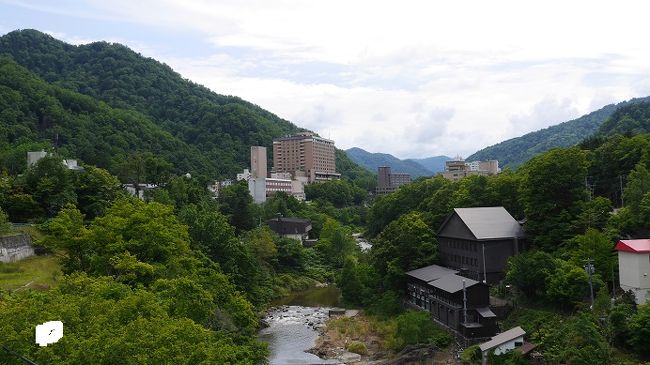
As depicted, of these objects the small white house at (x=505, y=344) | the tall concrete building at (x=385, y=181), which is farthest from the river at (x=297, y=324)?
the tall concrete building at (x=385, y=181)

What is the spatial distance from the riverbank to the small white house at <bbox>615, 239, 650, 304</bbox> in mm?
8802

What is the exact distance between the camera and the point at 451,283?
32375 millimetres

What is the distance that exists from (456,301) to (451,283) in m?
1.51

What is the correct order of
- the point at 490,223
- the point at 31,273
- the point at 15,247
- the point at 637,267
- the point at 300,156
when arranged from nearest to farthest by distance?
the point at 637,267 → the point at 31,273 → the point at 15,247 → the point at 490,223 → the point at 300,156

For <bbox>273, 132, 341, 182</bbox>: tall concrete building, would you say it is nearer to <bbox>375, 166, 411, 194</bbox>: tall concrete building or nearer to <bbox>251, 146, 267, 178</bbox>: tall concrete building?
<bbox>375, 166, 411, 194</bbox>: tall concrete building

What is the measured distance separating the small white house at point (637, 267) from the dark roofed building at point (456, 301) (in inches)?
281

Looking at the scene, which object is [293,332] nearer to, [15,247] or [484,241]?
[484,241]

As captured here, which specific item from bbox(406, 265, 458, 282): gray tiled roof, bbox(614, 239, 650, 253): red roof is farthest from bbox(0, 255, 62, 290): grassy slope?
bbox(614, 239, 650, 253): red roof

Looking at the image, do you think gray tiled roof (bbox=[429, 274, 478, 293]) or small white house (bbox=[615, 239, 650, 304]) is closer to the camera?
small white house (bbox=[615, 239, 650, 304])

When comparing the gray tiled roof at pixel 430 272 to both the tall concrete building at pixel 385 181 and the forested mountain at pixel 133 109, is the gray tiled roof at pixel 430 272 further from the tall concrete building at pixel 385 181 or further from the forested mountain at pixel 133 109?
the tall concrete building at pixel 385 181

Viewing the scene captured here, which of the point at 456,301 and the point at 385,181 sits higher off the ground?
the point at 385,181

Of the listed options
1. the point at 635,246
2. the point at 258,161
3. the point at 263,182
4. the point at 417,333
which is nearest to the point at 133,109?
the point at 258,161

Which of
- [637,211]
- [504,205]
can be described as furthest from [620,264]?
[504,205]

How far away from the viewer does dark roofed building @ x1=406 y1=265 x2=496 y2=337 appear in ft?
96.3
